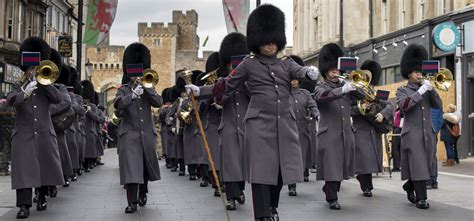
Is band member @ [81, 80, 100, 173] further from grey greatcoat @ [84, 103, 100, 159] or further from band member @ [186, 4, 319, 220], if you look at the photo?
band member @ [186, 4, 319, 220]

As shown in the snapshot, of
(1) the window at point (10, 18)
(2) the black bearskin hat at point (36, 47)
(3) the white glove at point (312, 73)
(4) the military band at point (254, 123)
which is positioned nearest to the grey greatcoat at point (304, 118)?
(4) the military band at point (254, 123)

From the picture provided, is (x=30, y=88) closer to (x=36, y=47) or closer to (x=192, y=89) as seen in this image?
(x=36, y=47)

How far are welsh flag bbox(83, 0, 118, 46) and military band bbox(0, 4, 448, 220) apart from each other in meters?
9.40

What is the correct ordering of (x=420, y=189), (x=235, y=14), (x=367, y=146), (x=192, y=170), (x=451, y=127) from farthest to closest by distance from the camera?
(x=451, y=127) < (x=192, y=170) < (x=235, y=14) < (x=367, y=146) < (x=420, y=189)

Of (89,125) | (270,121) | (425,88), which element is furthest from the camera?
(89,125)

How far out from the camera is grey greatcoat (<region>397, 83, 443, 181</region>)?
998 centimetres

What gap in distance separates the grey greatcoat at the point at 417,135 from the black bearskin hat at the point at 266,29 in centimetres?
290

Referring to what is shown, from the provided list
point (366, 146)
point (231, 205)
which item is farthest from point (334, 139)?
point (366, 146)

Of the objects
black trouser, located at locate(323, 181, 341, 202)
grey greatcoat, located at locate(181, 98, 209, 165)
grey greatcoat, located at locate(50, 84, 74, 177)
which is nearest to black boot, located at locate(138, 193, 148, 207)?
grey greatcoat, located at locate(50, 84, 74, 177)

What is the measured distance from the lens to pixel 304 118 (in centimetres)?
1370

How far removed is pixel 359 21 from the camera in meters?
37.7

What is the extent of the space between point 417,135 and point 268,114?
11.3 feet

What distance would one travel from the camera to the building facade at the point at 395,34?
2344cm

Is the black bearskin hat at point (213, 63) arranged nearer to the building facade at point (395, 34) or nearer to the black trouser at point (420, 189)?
the black trouser at point (420, 189)
